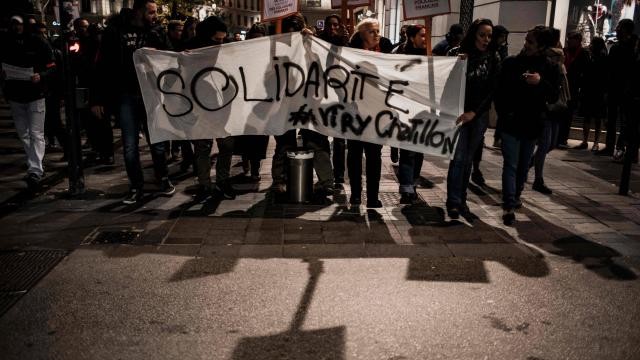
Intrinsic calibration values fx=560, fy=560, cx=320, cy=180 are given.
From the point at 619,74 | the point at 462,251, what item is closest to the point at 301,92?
the point at 462,251

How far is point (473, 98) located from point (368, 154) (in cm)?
124

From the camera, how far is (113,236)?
510 cm

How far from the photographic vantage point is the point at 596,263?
4641 millimetres

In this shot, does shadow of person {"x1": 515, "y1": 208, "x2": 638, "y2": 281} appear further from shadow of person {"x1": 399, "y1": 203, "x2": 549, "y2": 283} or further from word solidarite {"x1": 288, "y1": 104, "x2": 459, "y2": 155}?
word solidarite {"x1": 288, "y1": 104, "x2": 459, "y2": 155}

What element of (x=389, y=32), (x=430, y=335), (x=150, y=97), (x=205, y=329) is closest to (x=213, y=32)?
(x=150, y=97)

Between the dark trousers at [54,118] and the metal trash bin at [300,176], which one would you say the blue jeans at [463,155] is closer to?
the metal trash bin at [300,176]

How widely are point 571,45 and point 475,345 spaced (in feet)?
28.4

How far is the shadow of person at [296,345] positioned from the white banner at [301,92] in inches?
115

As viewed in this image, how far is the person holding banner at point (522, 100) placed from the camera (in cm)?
540

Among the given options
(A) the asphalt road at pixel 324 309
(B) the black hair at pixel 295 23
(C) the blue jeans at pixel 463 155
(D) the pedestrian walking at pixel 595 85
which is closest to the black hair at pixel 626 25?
(D) the pedestrian walking at pixel 595 85

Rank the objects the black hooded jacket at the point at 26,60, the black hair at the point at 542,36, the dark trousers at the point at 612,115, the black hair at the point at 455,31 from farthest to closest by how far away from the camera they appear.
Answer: the dark trousers at the point at 612,115 < the black hair at the point at 455,31 < the black hooded jacket at the point at 26,60 < the black hair at the point at 542,36

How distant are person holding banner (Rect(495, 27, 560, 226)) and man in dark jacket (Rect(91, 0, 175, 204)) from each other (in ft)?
12.0

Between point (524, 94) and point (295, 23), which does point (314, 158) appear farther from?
point (524, 94)

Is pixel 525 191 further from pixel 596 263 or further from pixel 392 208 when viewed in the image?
pixel 596 263
